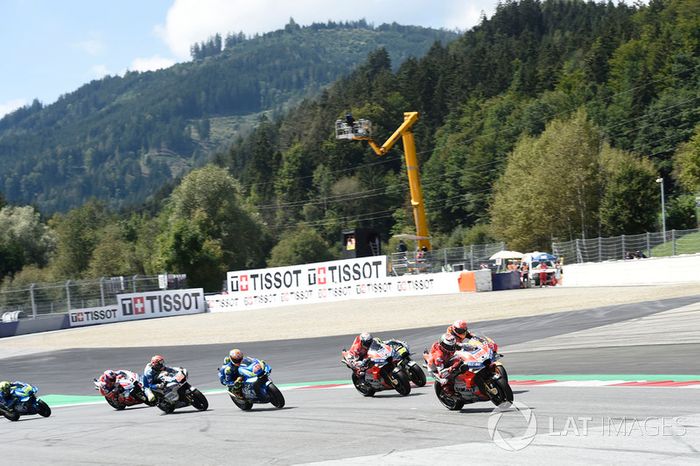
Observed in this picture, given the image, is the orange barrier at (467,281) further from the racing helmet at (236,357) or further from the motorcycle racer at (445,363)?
the motorcycle racer at (445,363)

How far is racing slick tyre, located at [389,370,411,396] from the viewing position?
15648mm

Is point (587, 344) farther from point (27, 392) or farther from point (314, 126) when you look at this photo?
point (314, 126)

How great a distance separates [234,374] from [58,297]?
117 ft

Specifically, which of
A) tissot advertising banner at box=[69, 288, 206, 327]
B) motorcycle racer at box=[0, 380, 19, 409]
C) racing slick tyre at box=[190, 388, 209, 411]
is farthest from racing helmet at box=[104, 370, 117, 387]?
tissot advertising banner at box=[69, 288, 206, 327]

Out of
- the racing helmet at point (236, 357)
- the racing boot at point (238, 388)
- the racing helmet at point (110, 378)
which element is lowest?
the racing helmet at point (110, 378)

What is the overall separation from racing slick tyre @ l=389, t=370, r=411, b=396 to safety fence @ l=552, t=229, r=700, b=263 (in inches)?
1108

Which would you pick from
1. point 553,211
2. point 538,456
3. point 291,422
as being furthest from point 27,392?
point 553,211

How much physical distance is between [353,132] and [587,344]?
3936cm

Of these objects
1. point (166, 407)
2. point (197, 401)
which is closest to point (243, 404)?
point (197, 401)

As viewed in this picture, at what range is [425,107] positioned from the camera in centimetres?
16162

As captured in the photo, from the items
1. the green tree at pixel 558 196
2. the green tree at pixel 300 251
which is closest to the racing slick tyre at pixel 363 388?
the green tree at pixel 558 196

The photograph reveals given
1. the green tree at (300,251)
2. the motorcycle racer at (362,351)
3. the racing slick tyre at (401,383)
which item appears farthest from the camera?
the green tree at (300,251)

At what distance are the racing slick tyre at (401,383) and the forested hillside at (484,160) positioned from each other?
61.5m

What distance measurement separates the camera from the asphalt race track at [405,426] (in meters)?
9.39
